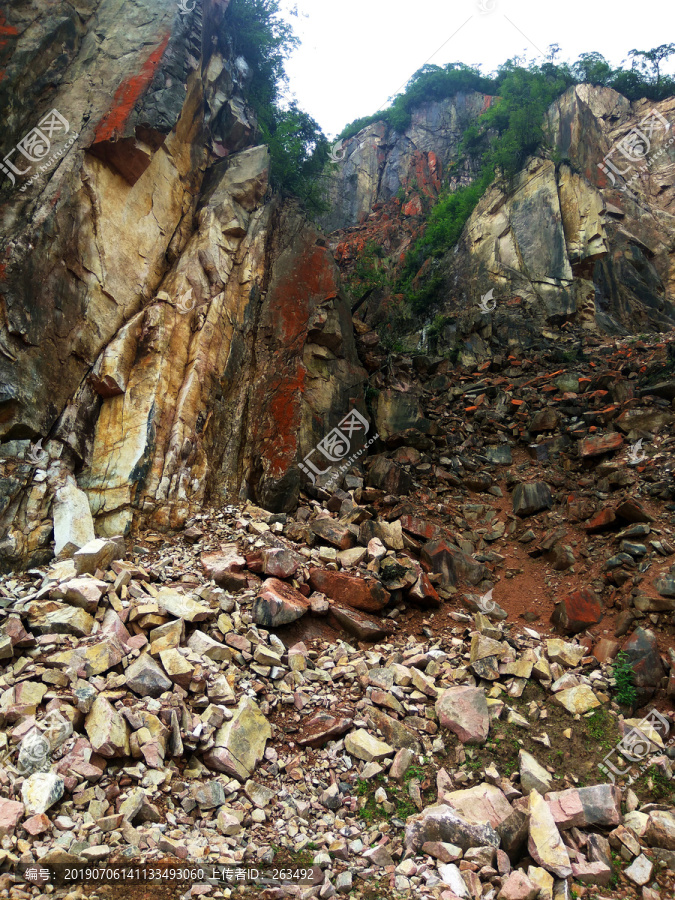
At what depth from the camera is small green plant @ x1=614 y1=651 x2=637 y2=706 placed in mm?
5602

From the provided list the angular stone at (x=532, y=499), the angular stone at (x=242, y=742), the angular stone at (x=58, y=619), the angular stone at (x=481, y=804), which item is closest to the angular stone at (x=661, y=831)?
the angular stone at (x=481, y=804)

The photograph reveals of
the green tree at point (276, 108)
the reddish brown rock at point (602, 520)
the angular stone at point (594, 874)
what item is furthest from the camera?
the green tree at point (276, 108)

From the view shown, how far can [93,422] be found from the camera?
805cm

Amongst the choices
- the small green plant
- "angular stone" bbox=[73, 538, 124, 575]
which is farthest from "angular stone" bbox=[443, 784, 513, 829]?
"angular stone" bbox=[73, 538, 124, 575]

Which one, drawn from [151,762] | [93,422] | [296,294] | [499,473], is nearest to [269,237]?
[296,294]

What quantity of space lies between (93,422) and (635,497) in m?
9.09

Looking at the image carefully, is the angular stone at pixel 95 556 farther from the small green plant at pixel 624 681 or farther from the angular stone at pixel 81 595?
the small green plant at pixel 624 681

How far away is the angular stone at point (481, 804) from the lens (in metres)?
4.18

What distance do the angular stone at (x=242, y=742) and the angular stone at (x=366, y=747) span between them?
0.83 metres

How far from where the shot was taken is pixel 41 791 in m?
3.62

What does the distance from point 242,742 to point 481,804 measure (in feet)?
7.29

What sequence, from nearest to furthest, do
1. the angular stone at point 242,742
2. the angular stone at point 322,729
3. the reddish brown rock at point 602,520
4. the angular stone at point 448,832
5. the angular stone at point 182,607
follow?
the angular stone at point 448,832
the angular stone at point 242,742
the angular stone at point 322,729
the angular stone at point 182,607
the reddish brown rock at point 602,520

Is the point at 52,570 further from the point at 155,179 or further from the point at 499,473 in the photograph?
the point at 499,473

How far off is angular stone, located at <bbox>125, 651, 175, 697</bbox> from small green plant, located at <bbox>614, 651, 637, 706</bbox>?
16.4 ft
